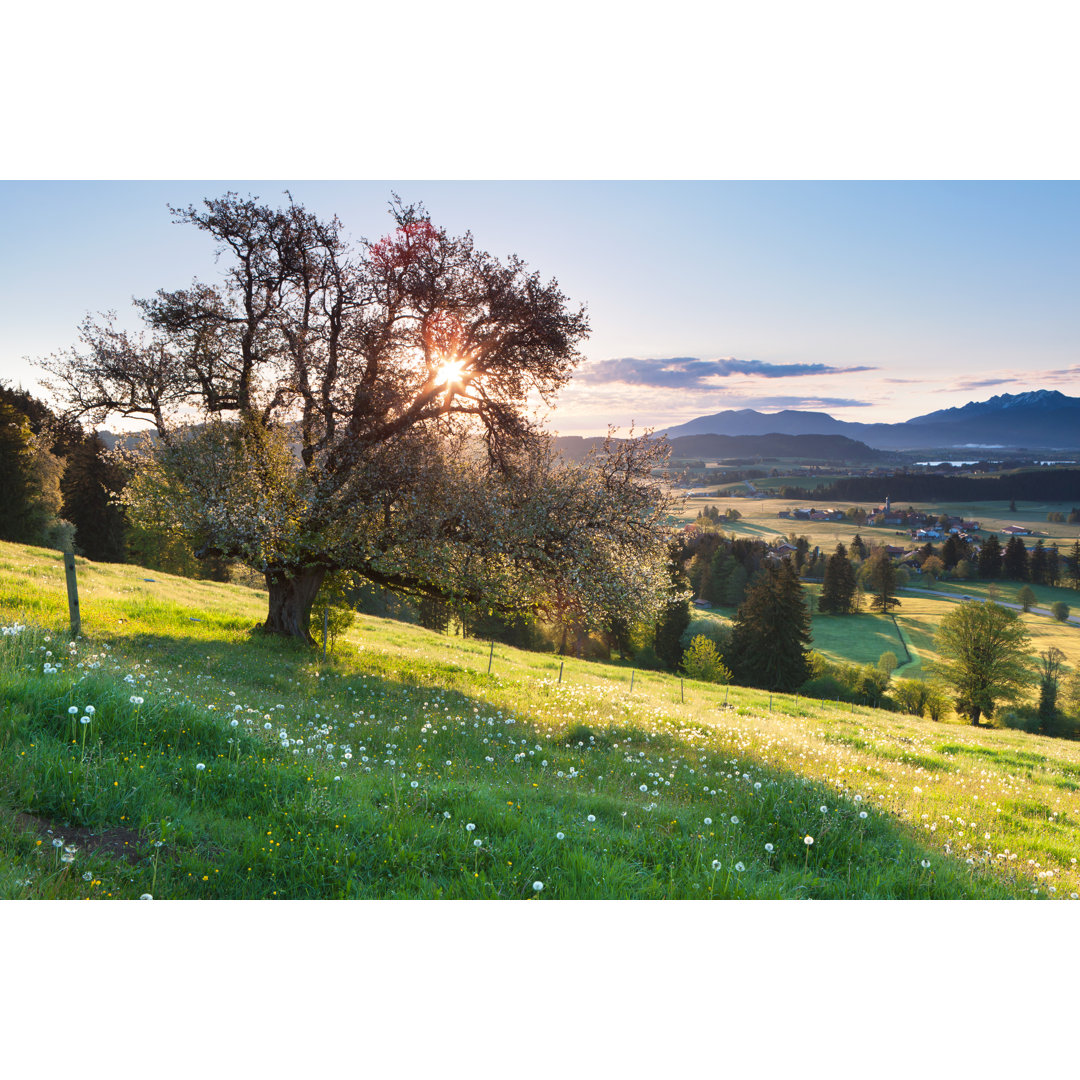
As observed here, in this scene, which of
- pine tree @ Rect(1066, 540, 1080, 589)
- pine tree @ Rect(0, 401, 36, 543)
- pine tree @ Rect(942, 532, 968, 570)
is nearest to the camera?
pine tree @ Rect(0, 401, 36, 543)

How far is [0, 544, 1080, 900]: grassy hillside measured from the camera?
13.5 ft

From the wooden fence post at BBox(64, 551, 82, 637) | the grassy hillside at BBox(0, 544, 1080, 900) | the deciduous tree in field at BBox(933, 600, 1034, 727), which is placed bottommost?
the deciduous tree in field at BBox(933, 600, 1034, 727)

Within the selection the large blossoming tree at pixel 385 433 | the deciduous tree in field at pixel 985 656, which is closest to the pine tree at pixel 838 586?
the deciduous tree in field at pixel 985 656

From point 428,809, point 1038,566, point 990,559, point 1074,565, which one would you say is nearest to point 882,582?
point 990,559

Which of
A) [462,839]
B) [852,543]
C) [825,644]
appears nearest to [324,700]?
[462,839]

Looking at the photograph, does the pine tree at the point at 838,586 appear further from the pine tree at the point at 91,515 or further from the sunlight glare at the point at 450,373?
the pine tree at the point at 91,515

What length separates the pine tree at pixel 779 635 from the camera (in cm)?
5925

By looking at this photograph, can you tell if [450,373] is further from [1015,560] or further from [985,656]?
[1015,560]

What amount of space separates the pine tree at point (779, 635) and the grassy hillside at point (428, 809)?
50.8m

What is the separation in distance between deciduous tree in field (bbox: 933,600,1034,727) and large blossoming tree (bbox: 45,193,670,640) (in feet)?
173

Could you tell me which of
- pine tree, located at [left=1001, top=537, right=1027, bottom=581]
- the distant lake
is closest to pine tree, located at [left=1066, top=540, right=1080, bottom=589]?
pine tree, located at [left=1001, top=537, right=1027, bottom=581]

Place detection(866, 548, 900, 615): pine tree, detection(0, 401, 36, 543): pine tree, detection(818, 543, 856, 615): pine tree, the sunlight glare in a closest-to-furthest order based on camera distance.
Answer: the sunlight glare, detection(0, 401, 36, 543): pine tree, detection(818, 543, 856, 615): pine tree, detection(866, 548, 900, 615): pine tree

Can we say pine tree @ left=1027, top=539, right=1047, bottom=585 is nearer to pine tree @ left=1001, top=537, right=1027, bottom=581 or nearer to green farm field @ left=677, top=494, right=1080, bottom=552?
pine tree @ left=1001, top=537, right=1027, bottom=581

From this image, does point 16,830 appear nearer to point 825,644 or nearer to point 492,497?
point 492,497
